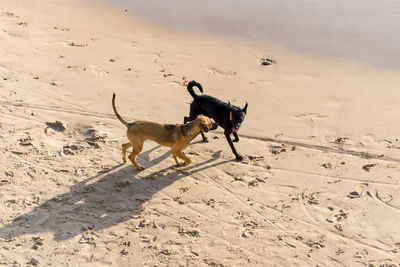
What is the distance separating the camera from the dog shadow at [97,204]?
6836 mm

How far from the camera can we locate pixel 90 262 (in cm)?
632

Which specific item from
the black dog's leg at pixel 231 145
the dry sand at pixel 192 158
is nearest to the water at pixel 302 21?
the dry sand at pixel 192 158

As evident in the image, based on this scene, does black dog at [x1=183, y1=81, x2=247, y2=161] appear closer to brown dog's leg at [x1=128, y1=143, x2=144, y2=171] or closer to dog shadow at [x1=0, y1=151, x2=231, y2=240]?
dog shadow at [x1=0, y1=151, x2=231, y2=240]

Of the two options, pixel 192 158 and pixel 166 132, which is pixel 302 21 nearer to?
pixel 192 158

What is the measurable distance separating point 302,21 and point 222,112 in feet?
22.8

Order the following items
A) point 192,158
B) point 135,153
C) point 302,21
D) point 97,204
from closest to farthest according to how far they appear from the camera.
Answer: point 97,204 < point 135,153 < point 192,158 < point 302,21

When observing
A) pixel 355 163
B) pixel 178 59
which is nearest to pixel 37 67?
pixel 178 59

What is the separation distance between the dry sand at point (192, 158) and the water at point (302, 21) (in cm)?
73

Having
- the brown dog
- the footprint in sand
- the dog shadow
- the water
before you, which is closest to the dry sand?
the dog shadow

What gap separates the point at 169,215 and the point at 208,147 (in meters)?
2.23

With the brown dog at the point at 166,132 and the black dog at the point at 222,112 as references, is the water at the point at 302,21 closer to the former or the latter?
the black dog at the point at 222,112

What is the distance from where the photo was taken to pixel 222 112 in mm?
8547

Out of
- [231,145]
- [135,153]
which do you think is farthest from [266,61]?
[135,153]

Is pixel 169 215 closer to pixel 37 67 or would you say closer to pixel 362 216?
pixel 362 216
